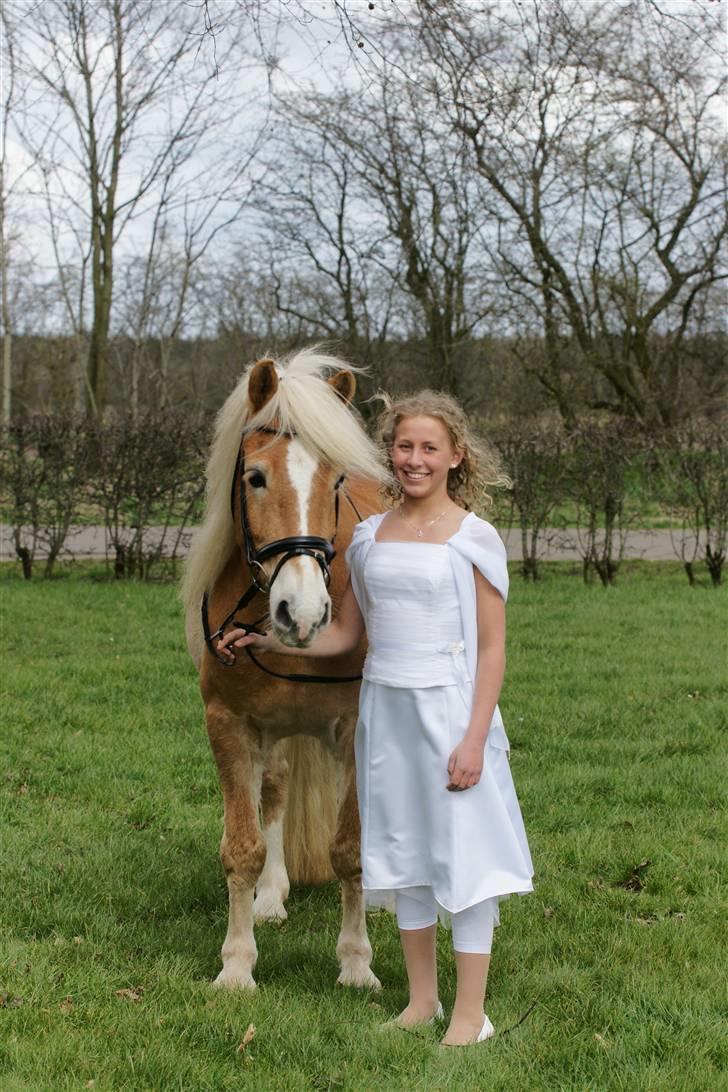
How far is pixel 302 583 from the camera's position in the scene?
283cm

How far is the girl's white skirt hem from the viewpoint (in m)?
2.94

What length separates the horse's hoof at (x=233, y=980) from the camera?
11.1 feet

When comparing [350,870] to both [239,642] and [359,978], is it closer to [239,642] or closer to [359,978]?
[359,978]

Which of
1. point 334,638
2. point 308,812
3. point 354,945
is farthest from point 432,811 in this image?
point 308,812

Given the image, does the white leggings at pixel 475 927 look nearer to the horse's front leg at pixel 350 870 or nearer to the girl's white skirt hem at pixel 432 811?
the girl's white skirt hem at pixel 432 811

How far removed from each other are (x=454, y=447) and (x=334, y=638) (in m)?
0.69

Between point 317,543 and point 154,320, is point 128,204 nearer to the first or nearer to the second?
point 154,320

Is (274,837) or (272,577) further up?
(272,577)

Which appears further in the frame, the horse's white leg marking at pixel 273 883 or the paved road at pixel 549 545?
the paved road at pixel 549 545

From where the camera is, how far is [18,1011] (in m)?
3.12

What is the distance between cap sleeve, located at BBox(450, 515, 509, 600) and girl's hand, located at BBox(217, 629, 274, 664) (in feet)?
2.21

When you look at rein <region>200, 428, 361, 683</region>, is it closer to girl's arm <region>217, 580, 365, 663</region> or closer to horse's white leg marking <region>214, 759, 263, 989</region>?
girl's arm <region>217, 580, 365, 663</region>

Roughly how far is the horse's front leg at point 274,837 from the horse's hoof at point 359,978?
0.71 meters

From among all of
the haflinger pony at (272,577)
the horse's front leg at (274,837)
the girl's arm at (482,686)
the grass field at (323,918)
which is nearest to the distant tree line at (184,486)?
the grass field at (323,918)
